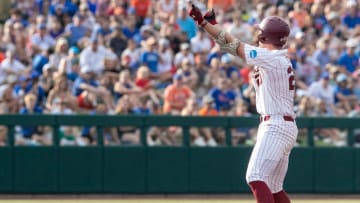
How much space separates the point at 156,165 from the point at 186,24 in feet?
12.1

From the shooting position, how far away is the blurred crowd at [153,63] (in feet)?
47.2

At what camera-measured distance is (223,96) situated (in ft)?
49.1

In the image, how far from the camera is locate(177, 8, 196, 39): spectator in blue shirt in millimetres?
17016

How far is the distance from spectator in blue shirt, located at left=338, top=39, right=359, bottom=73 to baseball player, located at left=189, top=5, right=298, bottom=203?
8364 mm

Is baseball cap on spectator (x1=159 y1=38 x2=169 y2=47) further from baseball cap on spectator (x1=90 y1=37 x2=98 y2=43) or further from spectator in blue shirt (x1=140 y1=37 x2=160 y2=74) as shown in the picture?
baseball cap on spectator (x1=90 y1=37 x2=98 y2=43)

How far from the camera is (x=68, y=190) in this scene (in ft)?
45.9

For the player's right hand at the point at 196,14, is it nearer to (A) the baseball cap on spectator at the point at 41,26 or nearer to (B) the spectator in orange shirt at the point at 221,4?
(A) the baseball cap on spectator at the point at 41,26

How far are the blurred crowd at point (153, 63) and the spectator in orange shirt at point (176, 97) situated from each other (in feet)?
0.05

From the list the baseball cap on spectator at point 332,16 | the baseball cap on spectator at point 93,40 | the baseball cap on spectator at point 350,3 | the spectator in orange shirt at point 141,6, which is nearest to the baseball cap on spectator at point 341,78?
the baseball cap on spectator at point 332,16

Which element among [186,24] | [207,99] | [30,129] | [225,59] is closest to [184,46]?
[225,59]

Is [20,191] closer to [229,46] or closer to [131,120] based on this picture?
[131,120]

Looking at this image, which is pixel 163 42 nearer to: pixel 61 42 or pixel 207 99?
pixel 61 42

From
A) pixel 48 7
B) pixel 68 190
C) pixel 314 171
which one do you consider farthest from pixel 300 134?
pixel 48 7

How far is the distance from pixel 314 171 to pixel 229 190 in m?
1.26
